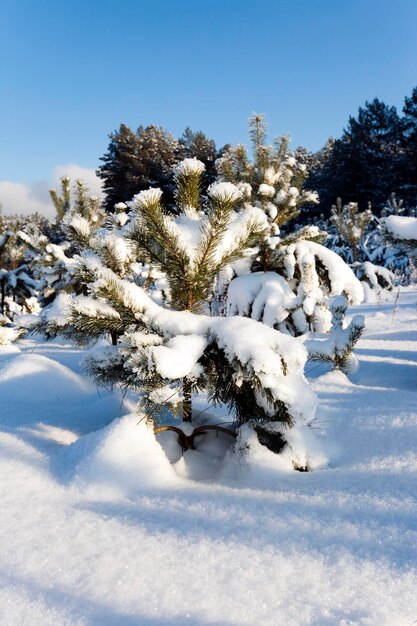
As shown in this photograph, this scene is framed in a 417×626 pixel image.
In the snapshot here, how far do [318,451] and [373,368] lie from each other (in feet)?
6.66

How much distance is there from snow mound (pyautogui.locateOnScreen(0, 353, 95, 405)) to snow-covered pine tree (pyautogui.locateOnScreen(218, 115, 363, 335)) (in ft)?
6.35

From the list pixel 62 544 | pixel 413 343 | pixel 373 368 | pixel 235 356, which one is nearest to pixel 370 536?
pixel 235 356

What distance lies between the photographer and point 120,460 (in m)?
1.86

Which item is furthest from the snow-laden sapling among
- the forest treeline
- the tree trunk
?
the forest treeline

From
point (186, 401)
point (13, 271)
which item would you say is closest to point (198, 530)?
point (186, 401)

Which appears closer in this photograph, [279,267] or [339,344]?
[339,344]

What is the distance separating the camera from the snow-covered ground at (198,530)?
1091 mm

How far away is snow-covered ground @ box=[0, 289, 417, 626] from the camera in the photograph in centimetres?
109

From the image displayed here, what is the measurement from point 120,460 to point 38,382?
4.72ft

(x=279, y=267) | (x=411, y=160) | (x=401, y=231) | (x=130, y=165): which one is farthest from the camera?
(x=130, y=165)

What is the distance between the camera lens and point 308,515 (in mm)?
1515

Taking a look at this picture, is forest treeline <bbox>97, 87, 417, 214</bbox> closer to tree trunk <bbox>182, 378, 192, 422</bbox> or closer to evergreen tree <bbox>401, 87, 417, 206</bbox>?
evergreen tree <bbox>401, 87, 417, 206</bbox>

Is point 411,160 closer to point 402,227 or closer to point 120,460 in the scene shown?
point 402,227

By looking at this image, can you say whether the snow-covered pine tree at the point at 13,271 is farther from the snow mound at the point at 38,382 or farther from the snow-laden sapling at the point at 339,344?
the snow-laden sapling at the point at 339,344
